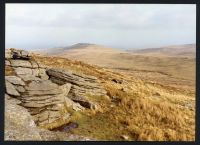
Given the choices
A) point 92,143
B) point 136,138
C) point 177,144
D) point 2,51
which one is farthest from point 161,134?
point 2,51

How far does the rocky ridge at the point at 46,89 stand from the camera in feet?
75.6

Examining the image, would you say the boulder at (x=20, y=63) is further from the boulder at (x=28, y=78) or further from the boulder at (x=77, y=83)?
the boulder at (x=77, y=83)

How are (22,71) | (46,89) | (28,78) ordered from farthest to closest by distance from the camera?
(22,71)
(28,78)
(46,89)

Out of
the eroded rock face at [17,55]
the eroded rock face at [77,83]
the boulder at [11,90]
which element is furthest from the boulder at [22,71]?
the boulder at [11,90]

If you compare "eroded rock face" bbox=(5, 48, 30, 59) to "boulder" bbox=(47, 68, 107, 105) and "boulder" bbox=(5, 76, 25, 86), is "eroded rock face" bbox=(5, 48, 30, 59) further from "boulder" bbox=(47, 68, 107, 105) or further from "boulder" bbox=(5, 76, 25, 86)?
"boulder" bbox=(5, 76, 25, 86)

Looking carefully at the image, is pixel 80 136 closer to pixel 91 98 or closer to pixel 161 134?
pixel 161 134

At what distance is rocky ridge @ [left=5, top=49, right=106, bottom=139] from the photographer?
75.6ft

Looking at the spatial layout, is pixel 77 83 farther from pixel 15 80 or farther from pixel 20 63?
pixel 15 80

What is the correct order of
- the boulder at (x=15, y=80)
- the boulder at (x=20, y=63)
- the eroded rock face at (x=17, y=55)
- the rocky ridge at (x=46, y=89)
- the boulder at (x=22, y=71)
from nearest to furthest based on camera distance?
the rocky ridge at (x=46, y=89) → the boulder at (x=15, y=80) → the boulder at (x=22, y=71) → the boulder at (x=20, y=63) → the eroded rock face at (x=17, y=55)

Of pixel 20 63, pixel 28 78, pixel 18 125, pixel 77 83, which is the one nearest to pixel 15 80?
pixel 28 78

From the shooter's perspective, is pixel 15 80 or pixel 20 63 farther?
pixel 20 63

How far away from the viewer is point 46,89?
79.6 feet

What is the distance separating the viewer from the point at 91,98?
91.8 ft

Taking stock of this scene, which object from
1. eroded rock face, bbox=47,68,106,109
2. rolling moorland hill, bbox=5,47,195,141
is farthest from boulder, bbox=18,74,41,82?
eroded rock face, bbox=47,68,106,109
